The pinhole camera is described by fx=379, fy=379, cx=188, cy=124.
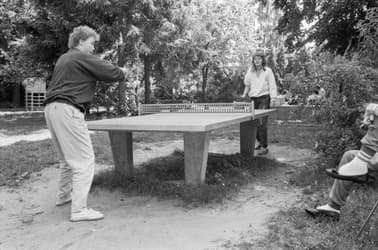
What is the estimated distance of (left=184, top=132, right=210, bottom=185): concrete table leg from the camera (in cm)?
419

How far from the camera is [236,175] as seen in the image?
17.1 feet

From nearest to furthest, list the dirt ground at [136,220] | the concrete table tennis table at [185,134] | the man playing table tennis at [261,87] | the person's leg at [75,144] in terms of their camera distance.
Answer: the dirt ground at [136,220], the person's leg at [75,144], the concrete table tennis table at [185,134], the man playing table tennis at [261,87]

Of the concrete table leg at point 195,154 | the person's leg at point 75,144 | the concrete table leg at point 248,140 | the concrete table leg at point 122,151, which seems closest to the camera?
the person's leg at point 75,144

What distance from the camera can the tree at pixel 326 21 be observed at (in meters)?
8.78

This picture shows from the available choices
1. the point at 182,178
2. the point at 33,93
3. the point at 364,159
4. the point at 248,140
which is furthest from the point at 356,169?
the point at 33,93

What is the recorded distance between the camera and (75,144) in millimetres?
3617

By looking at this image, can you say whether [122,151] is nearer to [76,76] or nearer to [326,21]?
[76,76]

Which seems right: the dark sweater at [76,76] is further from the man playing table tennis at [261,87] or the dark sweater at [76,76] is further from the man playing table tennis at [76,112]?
Result: the man playing table tennis at [261,87]

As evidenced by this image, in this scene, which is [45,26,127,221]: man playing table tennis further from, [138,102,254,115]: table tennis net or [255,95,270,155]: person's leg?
[255,95,270,155]: person's leg

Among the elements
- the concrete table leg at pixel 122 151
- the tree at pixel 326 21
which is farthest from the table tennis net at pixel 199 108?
the tree at pixel 326 21

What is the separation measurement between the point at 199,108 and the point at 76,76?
294cm

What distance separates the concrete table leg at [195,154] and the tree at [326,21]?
206 inches

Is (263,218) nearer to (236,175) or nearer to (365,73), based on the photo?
(236,175)

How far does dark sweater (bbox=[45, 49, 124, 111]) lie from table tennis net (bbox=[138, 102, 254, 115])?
2.49 metres
